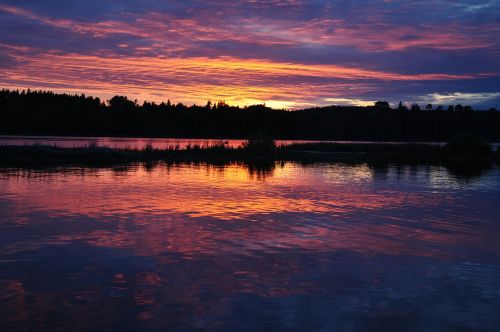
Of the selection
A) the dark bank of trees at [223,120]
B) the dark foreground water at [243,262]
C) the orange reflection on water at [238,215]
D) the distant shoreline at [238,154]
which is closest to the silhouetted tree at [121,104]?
the dark bank of trees at [223,120]

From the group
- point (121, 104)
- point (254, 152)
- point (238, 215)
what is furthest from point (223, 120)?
point (238, 215)

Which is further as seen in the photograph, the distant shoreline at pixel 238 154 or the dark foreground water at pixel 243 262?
the distant shoreline at pixel 238 154

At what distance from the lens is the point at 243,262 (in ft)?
33.0

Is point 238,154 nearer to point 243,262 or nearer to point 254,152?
point 254,152

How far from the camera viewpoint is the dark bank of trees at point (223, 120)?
12925 centimetres

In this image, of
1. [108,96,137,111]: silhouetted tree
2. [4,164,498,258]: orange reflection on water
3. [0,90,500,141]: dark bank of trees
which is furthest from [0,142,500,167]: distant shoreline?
[108,96,137,111]: silhouetted tree

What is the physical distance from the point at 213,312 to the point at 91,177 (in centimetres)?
1977

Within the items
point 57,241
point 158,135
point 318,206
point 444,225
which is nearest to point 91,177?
point 318,206

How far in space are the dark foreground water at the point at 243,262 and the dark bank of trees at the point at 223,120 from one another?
4363 inches

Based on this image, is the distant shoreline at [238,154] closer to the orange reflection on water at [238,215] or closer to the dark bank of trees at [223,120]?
the orange reflection on water at [238,215]

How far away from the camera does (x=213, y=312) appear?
7379mm

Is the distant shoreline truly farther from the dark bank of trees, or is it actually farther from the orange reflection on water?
the dark bank of trees

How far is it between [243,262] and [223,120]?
144529 mm

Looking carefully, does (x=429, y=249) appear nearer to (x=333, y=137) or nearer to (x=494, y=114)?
(x=333, y=137)
